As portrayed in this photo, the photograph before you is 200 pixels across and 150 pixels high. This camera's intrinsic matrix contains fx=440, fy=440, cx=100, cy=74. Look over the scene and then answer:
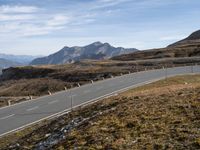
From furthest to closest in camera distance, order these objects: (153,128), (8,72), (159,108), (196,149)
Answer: (8,72)
(159,108)
(153,128)
(196,149)

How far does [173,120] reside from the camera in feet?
43.3

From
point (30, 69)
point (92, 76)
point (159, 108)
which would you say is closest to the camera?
point (159, 108)

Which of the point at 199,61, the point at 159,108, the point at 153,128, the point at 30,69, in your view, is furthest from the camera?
the point at 30,69

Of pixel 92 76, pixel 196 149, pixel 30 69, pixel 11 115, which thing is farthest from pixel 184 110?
pixel 30 69

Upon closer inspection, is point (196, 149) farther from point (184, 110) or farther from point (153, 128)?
point (184, 110)

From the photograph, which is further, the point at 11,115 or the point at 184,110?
the point at 11,115

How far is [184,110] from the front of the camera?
1430 cm

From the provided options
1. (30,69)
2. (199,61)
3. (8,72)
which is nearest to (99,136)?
(199,61)

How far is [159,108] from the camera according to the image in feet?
50.8

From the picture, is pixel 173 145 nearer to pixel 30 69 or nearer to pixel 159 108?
pixel 159 108

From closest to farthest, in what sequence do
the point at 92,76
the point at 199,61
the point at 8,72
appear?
the point at 92,76 → the point at 199,61 → the point at 8,72

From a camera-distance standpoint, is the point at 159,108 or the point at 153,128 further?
the point at 159,108

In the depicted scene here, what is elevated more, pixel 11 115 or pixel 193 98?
pixel 193 98

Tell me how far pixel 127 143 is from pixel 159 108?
4.23 m
